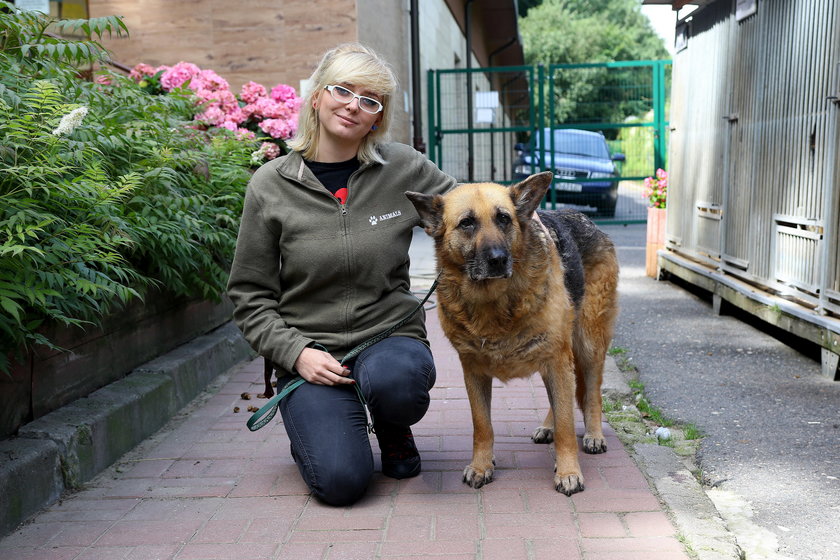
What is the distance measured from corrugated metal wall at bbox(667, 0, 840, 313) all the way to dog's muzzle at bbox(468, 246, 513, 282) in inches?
116

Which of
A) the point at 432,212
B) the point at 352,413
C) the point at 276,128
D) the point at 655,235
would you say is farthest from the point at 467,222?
the point at 655,235

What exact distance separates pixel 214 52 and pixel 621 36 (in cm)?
6064

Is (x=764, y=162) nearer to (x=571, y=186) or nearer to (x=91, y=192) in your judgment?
(x=91, y=192)

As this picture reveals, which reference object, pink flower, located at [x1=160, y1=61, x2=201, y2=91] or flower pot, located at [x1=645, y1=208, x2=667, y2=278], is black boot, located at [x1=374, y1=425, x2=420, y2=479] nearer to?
pink flower, located at [x1=160, y1=61, x2=201, y2=91]

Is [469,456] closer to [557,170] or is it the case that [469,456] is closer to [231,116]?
[231,116]

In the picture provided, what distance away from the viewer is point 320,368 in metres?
3.53

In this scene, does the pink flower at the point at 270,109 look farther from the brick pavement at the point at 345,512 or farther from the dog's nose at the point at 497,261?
the dog's nose at the point at 497,261

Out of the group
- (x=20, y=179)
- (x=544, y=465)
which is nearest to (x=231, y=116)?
(x=20, y=179)

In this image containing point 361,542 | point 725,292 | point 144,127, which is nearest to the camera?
point 361,542

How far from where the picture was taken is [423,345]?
3.81m

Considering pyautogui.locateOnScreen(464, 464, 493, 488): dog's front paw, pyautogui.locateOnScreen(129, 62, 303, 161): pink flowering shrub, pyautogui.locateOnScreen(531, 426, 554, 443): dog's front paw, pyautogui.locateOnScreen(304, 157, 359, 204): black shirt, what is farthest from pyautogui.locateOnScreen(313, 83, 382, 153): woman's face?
pyautogui.locateOnScreen(129, 62, 303, 161): pink flowering shrub

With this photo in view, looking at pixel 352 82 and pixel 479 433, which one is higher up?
pixel 352 82

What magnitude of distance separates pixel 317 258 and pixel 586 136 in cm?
1433

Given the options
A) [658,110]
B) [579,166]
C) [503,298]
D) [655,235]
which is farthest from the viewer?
[579,166]
